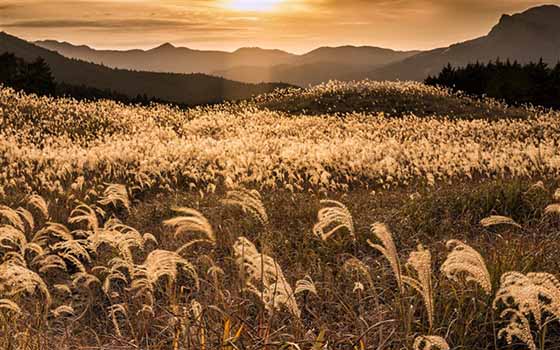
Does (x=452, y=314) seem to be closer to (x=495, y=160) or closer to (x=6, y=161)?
(x=495, y=160)

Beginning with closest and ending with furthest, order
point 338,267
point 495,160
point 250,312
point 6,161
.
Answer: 1. point 250,312
2. point 338,267
3. point 495,160
4. point 6,161

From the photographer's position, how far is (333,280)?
229 inches

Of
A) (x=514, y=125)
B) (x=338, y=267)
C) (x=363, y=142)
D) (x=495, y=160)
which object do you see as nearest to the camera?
(x=338, y=267)

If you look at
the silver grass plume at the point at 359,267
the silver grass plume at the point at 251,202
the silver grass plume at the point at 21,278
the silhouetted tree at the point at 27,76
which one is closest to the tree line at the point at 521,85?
the silhouetted tree at the point at 27,76

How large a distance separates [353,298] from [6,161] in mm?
11462

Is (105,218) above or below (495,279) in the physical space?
below

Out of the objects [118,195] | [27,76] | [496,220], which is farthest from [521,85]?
[496,220]

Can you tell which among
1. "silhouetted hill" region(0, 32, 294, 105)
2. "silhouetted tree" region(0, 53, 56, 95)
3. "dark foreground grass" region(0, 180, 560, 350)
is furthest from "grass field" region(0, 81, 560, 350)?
"silhouetted hill" region(0, 32, 294, 105)

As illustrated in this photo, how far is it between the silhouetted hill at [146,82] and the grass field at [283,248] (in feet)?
344

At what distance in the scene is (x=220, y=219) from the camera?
8562mm

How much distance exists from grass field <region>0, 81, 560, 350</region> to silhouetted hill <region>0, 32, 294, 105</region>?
344ft

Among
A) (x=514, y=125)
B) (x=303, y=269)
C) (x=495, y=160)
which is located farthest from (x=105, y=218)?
(x=514, y=125)

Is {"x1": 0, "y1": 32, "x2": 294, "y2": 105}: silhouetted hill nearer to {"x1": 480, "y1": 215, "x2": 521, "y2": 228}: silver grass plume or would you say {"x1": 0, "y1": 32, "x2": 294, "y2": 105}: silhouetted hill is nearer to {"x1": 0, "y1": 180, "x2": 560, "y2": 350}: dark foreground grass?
{"x1": 0, "y1": 180, "x2": 560, "y2": 350}: dark foreground grass

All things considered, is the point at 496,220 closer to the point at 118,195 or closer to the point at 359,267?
the point at 359,267
